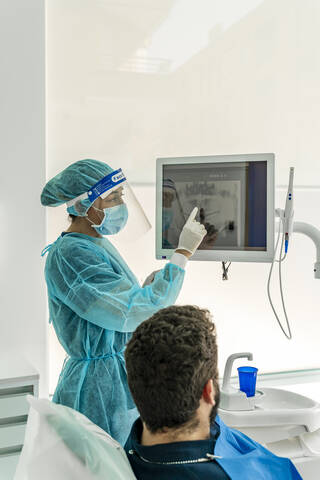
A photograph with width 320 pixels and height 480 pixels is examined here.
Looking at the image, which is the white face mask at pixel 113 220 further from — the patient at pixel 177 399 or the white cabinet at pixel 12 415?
the patient at pixel 177 399

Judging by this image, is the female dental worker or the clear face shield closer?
the female dental worker

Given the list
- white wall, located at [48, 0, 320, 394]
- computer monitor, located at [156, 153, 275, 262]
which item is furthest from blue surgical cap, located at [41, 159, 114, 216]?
white wall, located at [48, 0, 320, 394]

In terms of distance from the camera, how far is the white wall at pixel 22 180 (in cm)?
223

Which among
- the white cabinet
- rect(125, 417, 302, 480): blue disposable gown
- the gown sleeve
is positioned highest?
the gown sleeve

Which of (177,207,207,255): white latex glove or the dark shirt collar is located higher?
(177,207,207,255): white latex glove

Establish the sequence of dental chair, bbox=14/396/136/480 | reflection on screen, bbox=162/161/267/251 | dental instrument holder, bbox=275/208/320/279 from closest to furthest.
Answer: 1. dental chair, bbox=14/396/136/480
2. reflection on screen, bbox=162/161/267/251
3. dental instrument holder, bbox=275/208/320/279

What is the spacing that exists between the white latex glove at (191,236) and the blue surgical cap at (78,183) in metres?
0.33

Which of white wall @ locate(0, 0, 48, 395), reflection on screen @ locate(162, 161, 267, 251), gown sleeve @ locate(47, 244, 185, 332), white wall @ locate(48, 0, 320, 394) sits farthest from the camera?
white wall @ locate(48, 0, 320, 394)

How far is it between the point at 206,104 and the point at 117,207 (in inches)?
41.1

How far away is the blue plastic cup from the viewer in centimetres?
197

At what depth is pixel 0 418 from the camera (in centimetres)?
190

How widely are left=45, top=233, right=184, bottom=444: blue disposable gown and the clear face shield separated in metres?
0.12

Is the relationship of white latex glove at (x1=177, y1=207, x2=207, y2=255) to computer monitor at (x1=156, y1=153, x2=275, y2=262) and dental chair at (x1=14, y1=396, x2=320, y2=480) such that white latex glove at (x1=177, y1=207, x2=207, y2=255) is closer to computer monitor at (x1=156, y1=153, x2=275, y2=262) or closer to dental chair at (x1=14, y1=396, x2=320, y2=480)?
computer monitor at (x1=156, y1=153, x2=275, y2=262)

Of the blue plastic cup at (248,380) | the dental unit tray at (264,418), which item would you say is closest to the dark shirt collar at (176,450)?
the dental unit tray at (264,418)
